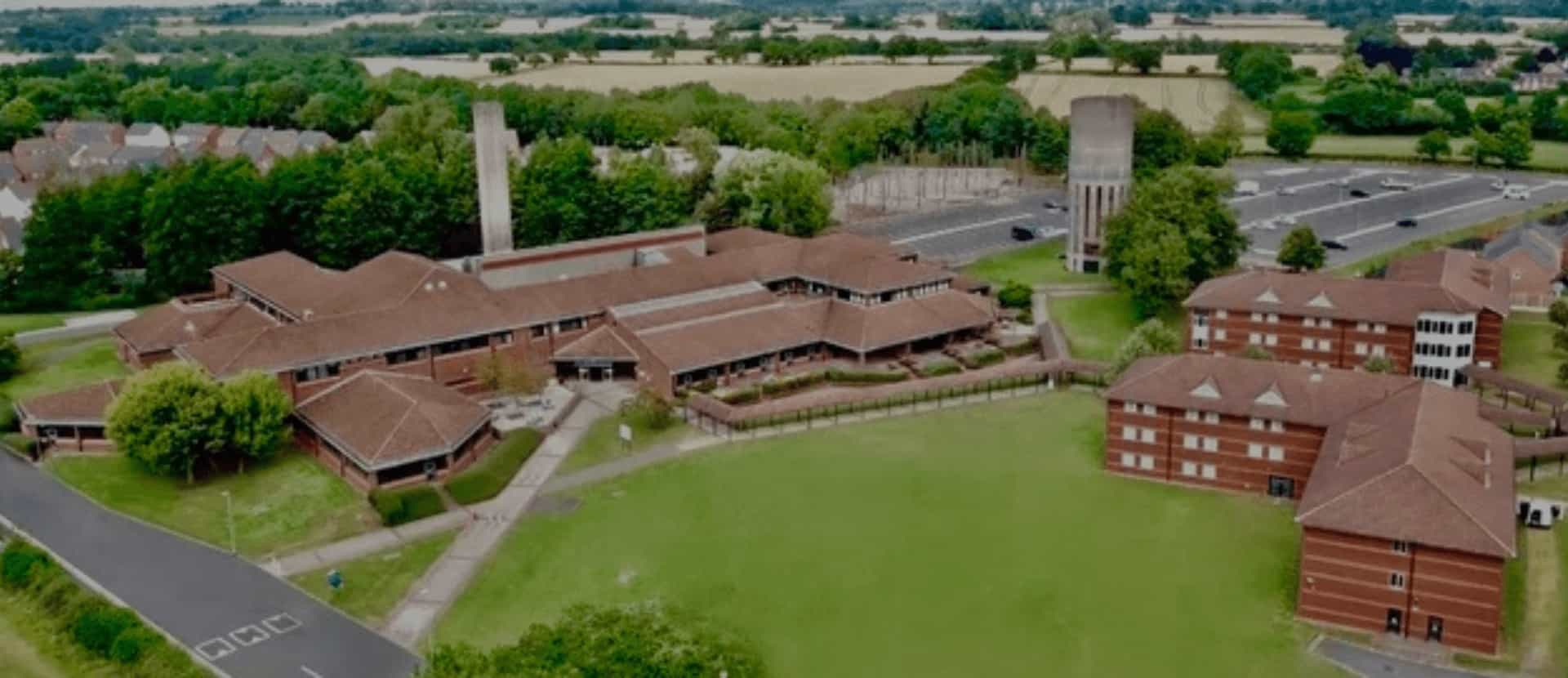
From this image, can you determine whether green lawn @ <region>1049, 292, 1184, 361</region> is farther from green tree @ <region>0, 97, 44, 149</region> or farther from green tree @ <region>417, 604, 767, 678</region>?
green tree @ <region>0, 97, 44, 149</region>

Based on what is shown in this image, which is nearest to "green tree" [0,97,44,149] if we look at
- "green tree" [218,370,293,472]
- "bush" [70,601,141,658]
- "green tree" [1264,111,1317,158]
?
"green tree" [218,370,293,472]

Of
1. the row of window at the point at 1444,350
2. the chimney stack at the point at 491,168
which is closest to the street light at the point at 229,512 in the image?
the chimney stack at the point at 491,168

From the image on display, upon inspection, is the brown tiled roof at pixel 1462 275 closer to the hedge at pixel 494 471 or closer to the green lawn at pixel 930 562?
the green lawn at pixel 930 562

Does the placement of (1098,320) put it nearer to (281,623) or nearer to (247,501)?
(247,501)

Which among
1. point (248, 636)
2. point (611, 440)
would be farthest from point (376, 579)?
point (611, 440)

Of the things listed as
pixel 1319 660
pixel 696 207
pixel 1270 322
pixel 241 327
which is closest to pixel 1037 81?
pixel 696 207

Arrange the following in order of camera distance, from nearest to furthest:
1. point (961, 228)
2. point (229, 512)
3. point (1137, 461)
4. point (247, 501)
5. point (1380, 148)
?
1. point (229, 512)
2. point (247, 501)
3. point (1137, 461)
4. point (961, 228)
5. point (1380, 148)

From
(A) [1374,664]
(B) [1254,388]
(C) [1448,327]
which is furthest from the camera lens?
(C) [1448,327]
